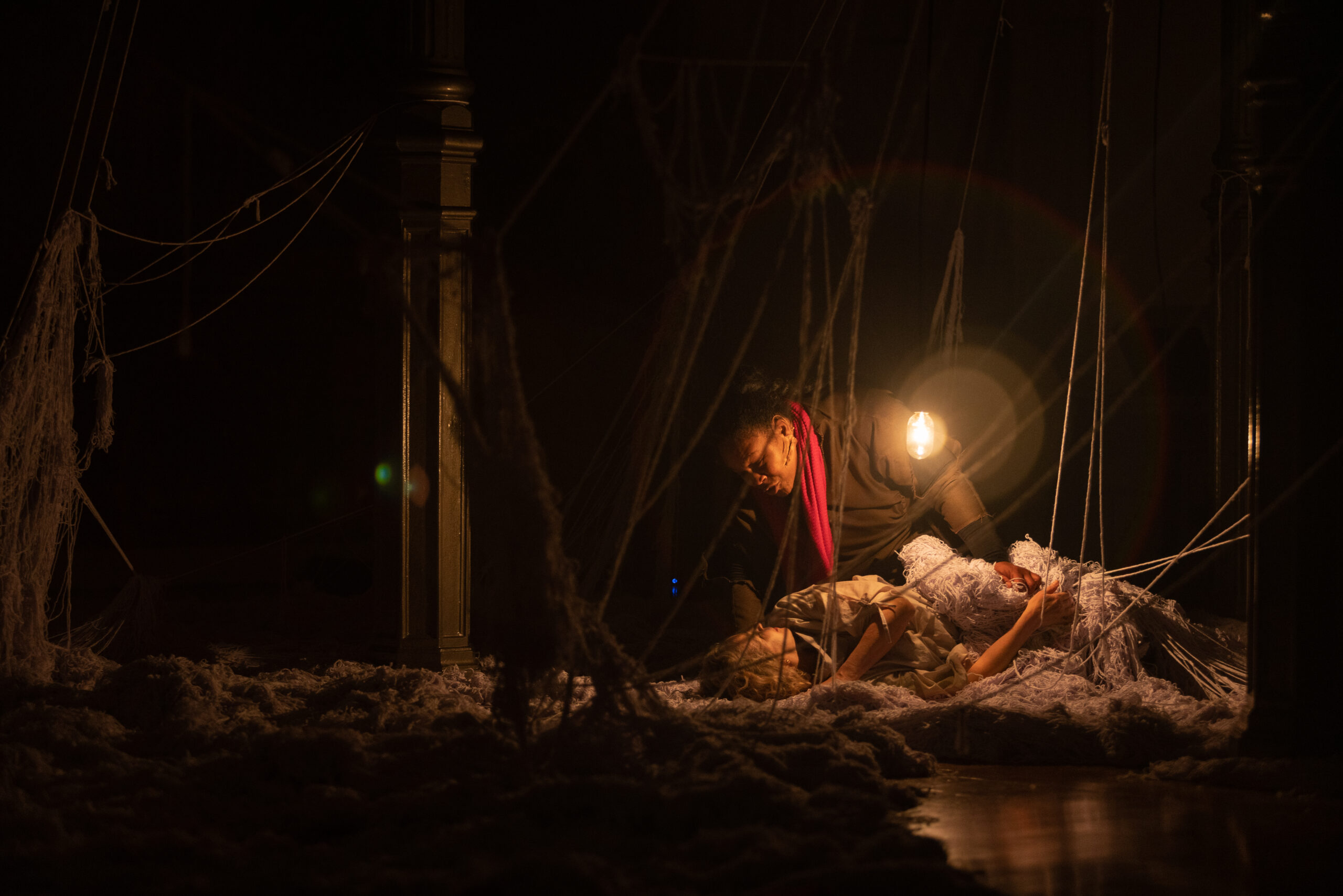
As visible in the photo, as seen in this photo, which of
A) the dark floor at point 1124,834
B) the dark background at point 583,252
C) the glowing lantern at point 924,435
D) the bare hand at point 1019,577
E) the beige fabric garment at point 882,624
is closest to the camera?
the dark floor at point 1124,834

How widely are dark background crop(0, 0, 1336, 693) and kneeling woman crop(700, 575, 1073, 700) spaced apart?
3.80 ft

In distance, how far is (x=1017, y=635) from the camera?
351 centimetres

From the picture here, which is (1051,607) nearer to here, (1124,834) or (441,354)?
(1124,834)

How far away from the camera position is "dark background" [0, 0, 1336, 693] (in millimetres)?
5512

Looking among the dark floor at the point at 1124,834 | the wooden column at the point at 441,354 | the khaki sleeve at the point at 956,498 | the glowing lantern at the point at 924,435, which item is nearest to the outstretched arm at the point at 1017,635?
the khaki sleeve at the point at 956,498

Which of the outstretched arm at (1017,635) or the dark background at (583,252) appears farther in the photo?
the dark background at (583,252)

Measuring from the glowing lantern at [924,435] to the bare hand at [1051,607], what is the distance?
0.64 metres

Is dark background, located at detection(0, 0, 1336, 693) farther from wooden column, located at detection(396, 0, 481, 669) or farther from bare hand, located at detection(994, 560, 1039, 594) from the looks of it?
bare hand, located at detection(994, 560, 1039, 594)

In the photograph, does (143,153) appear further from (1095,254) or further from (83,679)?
(1095,254)

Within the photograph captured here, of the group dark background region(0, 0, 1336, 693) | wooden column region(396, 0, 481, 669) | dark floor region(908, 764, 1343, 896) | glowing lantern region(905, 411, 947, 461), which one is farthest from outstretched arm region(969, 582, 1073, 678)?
wooden column region(396, 0, 481, 669)

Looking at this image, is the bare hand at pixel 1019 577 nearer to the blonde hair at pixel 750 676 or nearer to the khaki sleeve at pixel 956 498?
the khaki sleeve at pixel 956 498

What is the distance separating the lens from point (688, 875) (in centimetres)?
187

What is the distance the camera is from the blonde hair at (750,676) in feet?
10.8

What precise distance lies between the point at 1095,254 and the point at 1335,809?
3789 millimetres
